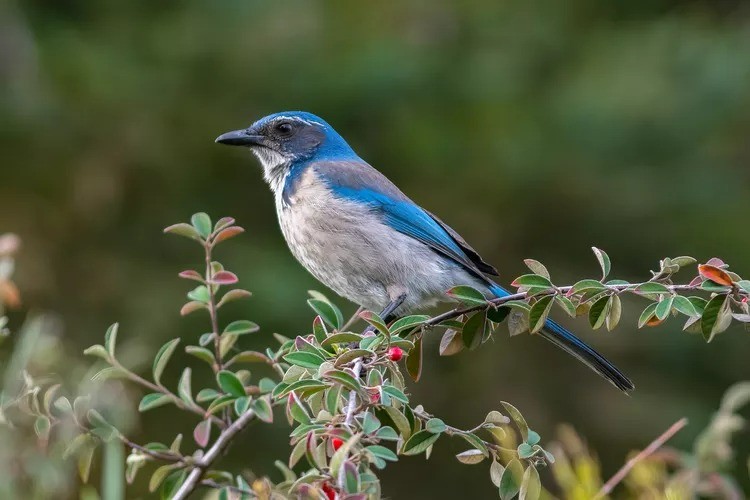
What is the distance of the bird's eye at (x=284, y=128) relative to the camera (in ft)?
17.1

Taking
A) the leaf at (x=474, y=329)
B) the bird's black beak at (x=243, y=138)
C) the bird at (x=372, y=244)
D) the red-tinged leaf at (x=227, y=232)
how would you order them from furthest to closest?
the bird's black beak at (x=243, y=138) → the bird at (x=372, y=244) → the red-tinged leaf at (x=227, y=232) → the leaf at (x=474, y=329)

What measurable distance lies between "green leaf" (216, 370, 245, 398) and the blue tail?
1217 mm

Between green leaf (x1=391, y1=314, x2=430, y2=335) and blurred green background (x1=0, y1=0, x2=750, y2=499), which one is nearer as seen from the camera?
green leaf (x1=391, y1=314, x2=430, y2=335)

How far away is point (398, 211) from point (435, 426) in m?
2.22

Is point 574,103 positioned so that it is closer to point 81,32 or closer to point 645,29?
point 645,29

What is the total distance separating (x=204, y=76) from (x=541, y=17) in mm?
3319

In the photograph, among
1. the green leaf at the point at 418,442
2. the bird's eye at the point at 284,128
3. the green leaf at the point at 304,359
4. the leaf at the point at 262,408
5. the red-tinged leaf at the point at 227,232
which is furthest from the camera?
the bird's eye at the point at 284,128

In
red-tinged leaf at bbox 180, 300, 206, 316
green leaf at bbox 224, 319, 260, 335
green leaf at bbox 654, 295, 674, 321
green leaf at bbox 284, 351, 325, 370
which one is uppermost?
green leaf at bbox 654, 295, 674, 321

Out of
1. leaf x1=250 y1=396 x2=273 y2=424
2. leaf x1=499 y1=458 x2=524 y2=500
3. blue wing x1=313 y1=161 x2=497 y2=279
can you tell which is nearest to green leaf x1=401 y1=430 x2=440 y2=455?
leaf x1=499 y1=458 x2=524 y2=500

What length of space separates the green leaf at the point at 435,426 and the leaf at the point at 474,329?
0.47m

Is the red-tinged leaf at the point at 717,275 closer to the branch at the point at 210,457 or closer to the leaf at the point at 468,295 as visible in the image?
the leaf at the point at 468,295

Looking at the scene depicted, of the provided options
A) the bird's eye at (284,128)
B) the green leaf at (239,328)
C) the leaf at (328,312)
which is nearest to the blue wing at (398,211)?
the bird's eye at (284,128)

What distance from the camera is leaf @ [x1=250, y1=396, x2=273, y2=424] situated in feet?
9.43

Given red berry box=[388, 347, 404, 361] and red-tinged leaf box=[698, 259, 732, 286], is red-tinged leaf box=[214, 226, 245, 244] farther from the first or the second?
red-tinged leaf box=[698, 259, 732, 286]
